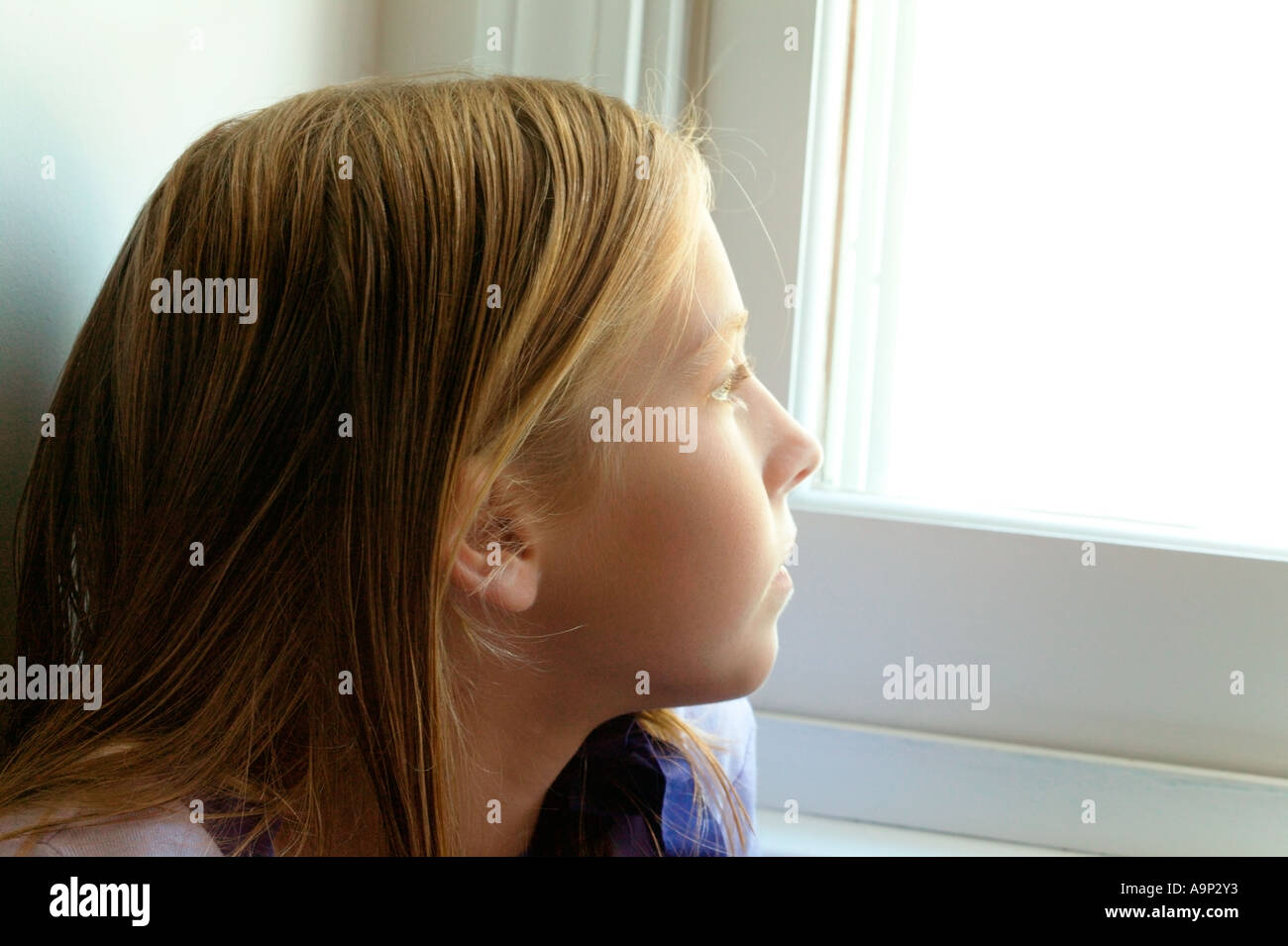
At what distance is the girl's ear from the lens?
2.06 feet

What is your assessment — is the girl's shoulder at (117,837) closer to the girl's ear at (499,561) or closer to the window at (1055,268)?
the girl's ear at (499,561)

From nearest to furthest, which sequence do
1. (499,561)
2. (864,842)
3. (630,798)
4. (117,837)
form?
(117,837), (499,561), (630,798), (864,842)

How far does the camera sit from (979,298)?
3.12ft

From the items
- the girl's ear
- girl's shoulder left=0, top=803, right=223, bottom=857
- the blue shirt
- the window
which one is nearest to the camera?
girl's shoulder left=0, top=803, right=223, bottom=857

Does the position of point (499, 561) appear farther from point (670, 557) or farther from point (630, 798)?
point (630, 798)

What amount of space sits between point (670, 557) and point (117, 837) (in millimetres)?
317

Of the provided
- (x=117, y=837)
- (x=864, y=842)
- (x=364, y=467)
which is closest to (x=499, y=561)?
(x=364, y=467)

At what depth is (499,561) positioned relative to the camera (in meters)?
0.63

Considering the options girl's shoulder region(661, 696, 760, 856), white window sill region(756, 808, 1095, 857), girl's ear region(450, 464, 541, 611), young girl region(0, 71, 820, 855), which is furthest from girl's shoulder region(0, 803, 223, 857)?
white window sill region(756, 808, 1095, 857)

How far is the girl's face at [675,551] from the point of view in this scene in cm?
65

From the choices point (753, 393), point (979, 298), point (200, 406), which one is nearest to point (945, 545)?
point (979, 298)

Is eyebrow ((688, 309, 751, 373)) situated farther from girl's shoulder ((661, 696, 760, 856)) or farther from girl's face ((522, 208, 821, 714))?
girl's shoulder ((661, 696, 760, 856))

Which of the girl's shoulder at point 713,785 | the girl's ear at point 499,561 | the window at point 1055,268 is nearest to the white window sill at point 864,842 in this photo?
the girl's shoulder at point 713,785
